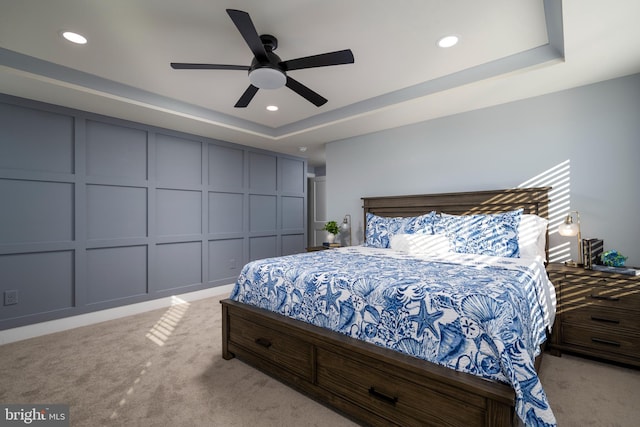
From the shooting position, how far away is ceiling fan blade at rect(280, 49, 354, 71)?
192cm

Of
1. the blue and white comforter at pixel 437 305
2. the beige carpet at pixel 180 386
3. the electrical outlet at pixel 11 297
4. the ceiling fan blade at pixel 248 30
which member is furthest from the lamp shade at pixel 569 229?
the electrical outlet at pixel 11 297

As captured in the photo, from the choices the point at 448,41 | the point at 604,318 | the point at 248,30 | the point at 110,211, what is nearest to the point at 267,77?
the point at 248,30

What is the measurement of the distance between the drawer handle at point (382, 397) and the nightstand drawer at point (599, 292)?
1.91 meters

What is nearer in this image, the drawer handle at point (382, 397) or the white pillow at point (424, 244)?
the drawer handle at point (382, 397)

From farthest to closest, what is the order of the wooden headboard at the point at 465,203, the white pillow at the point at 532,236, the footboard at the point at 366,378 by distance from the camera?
the wooden headboard at the point at 465,203 < the white pillow at the point at 532,236 < the footboard at the point at 366,378

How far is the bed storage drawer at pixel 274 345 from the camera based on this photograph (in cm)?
194

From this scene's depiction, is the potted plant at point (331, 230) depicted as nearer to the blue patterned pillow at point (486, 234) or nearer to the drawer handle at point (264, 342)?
the blue patterned pillow at point (486, 234)

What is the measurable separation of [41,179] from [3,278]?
3.28 feet

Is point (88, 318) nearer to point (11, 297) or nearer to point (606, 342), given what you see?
point (11, 297)

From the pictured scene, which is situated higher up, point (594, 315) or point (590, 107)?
point (590, 107)

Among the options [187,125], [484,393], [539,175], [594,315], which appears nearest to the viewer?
[484,393]

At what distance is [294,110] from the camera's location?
12.4 feet

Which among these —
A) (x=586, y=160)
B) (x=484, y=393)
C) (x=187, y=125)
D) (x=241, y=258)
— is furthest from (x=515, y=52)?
(x=241, y=258)

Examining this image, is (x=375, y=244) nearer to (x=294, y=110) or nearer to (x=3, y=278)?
(x=294, y=110)
